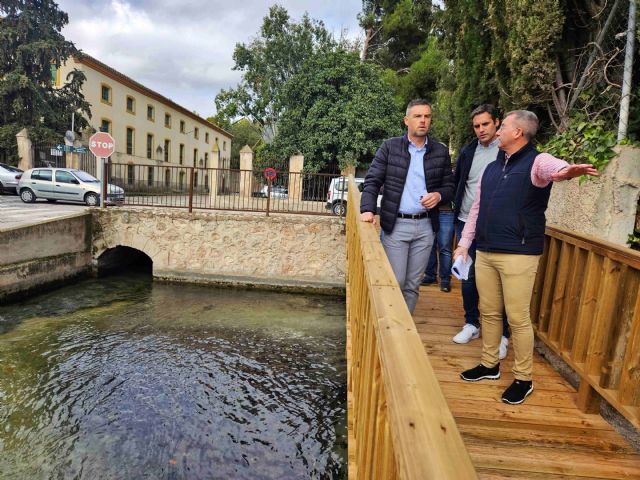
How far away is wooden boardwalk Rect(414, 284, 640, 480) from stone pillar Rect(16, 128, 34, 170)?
22.9m

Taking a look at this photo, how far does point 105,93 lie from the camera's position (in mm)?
28203

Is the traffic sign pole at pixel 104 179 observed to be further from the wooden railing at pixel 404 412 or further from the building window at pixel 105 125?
the building window at pixel 105 125

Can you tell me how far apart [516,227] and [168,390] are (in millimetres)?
4867

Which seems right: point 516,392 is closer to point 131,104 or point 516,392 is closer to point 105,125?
point 105,125

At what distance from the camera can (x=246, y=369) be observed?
20.9ft

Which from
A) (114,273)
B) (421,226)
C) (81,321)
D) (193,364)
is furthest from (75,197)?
(421,226)

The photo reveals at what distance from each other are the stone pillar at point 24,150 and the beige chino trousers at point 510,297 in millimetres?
23187

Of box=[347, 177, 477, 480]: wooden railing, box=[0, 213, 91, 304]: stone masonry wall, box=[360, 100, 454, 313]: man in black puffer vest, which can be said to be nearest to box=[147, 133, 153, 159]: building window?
box=[0, 213, 91, 304]: stone masonry wall

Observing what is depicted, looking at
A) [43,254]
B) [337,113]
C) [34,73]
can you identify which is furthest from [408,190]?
[34,73]

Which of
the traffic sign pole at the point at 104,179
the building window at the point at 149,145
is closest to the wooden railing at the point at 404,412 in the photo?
the traffic sign pole at the point at 104,179

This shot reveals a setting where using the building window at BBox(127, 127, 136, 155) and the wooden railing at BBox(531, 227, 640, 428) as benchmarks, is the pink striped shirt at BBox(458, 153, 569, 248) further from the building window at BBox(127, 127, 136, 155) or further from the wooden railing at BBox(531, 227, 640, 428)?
the building window at BBox(127, 127, 136, 155)

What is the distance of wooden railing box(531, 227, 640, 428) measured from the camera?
87.2 inches

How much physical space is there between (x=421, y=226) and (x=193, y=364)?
4633mm

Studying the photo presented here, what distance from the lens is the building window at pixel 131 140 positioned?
1222 inches
